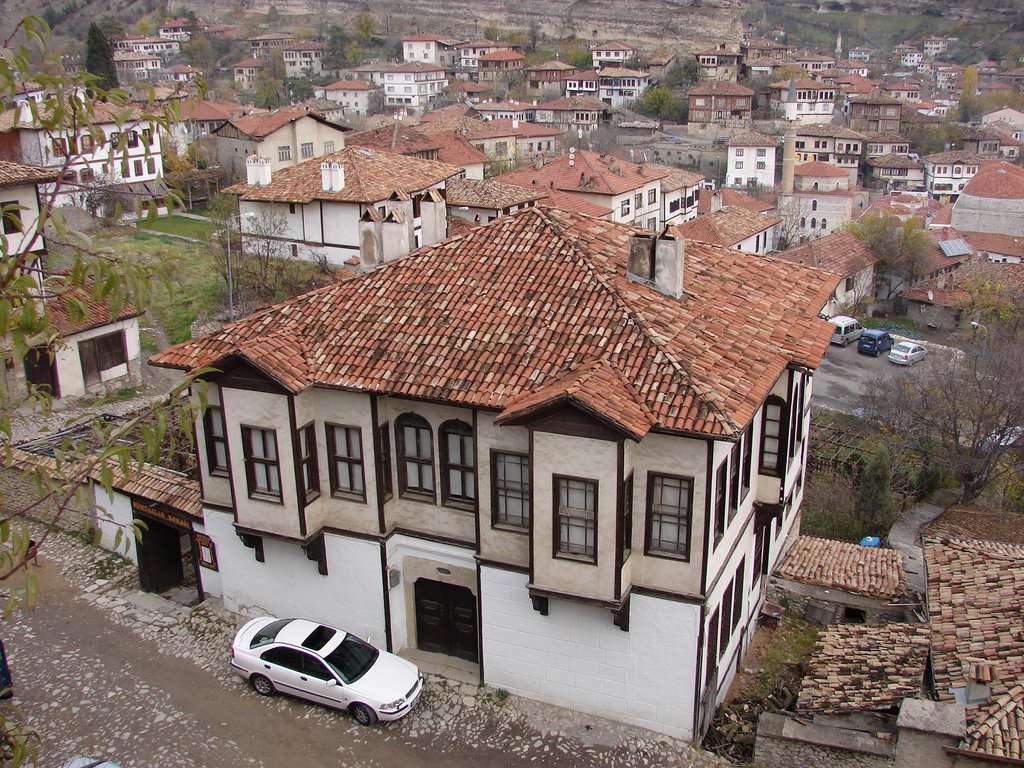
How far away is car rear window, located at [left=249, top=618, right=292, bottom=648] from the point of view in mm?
14883

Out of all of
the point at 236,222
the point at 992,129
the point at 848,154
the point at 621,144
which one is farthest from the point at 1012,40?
the point at 236,222

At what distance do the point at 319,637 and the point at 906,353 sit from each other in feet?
128

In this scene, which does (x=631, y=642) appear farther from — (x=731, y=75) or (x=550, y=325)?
(x=731, y=75)

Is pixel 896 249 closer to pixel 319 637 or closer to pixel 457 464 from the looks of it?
pixel 457 464

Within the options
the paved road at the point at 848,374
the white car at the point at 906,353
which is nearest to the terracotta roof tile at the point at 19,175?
the paved road at the point at 848,374

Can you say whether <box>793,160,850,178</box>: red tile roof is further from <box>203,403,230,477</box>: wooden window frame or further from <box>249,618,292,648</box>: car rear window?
<box>249,618,292,648</box>: car rear window

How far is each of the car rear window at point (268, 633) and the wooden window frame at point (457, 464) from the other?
329cm

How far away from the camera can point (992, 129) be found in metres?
106

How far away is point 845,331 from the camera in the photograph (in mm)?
49781

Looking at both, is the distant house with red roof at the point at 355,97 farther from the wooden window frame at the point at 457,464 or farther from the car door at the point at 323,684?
the car door at the point at 323,684

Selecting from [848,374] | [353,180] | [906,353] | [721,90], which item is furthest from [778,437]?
[721,90]

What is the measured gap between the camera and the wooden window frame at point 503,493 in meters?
13.6

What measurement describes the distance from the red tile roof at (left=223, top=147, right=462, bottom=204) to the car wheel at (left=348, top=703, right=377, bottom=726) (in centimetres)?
2228

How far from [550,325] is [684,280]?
2931 mm
